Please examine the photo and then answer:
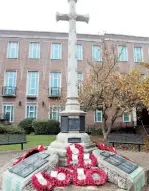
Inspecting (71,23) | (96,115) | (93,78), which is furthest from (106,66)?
(96,115)

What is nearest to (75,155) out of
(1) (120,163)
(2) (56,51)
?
(1) (120,163)

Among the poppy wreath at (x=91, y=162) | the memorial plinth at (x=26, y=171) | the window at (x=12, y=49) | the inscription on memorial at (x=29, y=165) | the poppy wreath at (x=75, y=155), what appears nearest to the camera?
the memorial plinth at (x=26, y=171)

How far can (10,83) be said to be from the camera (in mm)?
25375

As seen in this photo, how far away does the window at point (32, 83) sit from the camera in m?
25.5

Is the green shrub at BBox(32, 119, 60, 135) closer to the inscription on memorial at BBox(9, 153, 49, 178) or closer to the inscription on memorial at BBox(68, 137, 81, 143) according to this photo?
the inscription on memorial at BBox(68, 137, 81, 143)

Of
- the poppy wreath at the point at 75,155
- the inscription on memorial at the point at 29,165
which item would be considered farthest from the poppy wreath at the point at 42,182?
the poppy wreath at the point at 75,155

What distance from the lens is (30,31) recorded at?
86.5 feet

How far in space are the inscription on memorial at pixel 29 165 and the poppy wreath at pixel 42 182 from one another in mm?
306

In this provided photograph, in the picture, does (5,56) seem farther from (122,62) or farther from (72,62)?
(72,62)

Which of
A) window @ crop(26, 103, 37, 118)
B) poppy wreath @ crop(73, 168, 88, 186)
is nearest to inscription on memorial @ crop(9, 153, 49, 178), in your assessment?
poppy wreath @ crop(73, 168, 88, 186)

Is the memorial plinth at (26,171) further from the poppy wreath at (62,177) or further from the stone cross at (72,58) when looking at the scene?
the stone cross at (72,58)

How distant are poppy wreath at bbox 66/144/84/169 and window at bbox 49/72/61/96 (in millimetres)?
19067

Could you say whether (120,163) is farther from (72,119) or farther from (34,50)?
(34,50)

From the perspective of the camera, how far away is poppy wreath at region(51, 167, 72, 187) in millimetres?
5078
